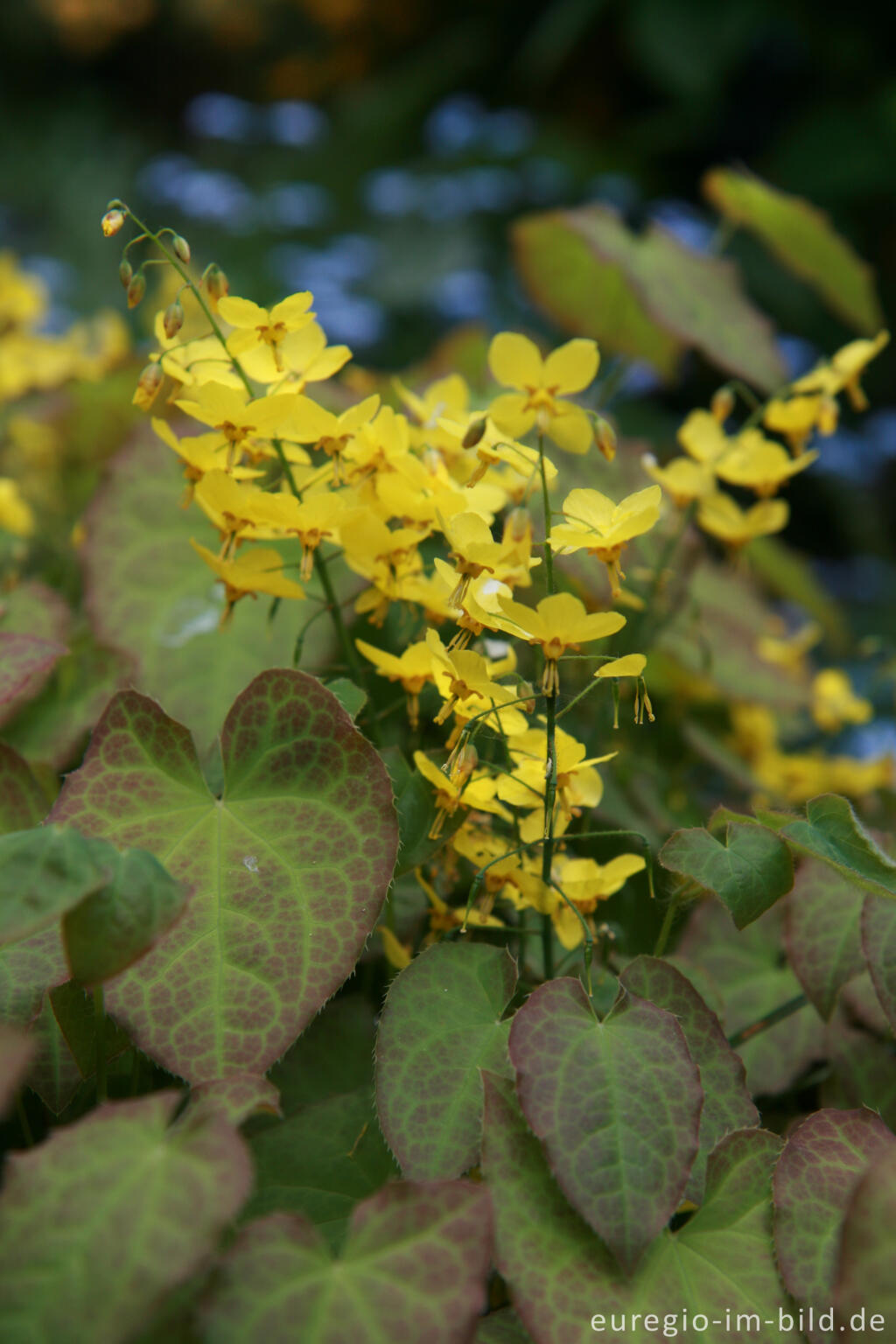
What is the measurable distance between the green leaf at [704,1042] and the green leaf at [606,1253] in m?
0.02

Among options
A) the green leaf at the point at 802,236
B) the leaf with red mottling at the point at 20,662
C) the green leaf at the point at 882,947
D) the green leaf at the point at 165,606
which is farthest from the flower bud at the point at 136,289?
the green leaf at the point at 802,236

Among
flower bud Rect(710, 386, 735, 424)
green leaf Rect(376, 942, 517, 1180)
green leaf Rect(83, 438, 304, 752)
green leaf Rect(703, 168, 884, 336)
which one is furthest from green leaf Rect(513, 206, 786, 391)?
green leaf Rect(376, 942, 517, 1180)

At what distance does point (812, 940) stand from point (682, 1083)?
0.24m

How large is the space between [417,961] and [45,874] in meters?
0.23

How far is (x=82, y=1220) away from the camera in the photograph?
18.3 inches

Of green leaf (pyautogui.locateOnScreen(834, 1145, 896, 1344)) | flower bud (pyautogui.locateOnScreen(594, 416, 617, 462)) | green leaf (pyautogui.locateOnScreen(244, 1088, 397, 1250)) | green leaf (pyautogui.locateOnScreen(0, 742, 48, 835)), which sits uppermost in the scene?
flower bud (pyautogui.locateOnScreen(594, 416, 617, 462))

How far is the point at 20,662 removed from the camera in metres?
0.76

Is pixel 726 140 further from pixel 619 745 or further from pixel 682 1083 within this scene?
pixel 682 1083

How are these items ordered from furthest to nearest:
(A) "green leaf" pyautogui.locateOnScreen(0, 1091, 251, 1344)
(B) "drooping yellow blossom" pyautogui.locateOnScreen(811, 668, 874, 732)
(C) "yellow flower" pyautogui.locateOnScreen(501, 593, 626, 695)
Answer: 1. (B) "drooping yellow blossom" pyautogui.locateOnScreen(811, 668, 874, 732)
2. (C) "yellow flower" pyautogui.locateOnScreen(501, 593, 626, 695)
3. (A) "green leaf" pyautogui.locateOnScreen(0, 1091, 251, 1344)

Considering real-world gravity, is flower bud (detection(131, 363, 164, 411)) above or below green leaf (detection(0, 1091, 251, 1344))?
above

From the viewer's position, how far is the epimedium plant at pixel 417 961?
0.48 metres

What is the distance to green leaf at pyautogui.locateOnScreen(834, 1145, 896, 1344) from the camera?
444 mm

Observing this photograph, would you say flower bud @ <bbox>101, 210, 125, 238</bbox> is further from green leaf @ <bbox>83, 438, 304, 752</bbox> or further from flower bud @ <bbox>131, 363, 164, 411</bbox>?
green leaf @ <bbox>83, 438, 304, 752</bbox>

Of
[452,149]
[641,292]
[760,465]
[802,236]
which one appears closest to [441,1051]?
[760,465]
